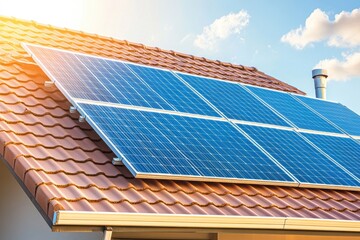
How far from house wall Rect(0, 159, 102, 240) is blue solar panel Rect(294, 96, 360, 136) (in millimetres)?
5731

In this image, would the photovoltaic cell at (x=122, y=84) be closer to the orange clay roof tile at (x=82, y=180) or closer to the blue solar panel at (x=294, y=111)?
the orange clay roof tile at (x=82, y=180)

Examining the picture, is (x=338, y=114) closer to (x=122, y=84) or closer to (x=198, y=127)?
(x=198, y=127)

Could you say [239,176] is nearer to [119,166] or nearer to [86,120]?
[119,166]

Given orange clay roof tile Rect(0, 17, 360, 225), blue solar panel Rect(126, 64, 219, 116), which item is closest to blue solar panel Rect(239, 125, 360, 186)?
orange clay roof tile Rect(0, 17, 360, 225)

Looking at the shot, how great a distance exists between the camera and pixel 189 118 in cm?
805

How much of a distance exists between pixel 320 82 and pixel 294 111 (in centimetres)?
471

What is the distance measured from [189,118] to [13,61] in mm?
2983

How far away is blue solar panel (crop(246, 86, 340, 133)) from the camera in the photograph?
390 inches

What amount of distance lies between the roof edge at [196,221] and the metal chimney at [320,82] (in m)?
7.86

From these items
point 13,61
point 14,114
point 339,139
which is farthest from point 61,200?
point 339,139

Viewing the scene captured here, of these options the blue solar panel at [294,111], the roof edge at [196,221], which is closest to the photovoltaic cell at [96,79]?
the roof edge at [196,221]

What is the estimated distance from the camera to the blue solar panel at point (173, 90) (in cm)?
846

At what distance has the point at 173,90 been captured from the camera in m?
8.88

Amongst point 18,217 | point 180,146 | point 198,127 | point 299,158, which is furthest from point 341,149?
point 18,217
